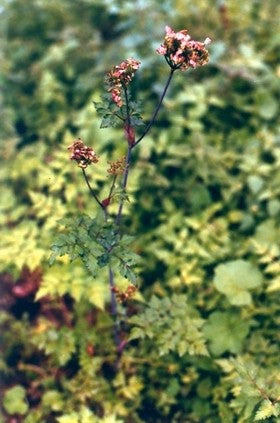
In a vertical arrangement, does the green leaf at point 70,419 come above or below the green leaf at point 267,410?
above

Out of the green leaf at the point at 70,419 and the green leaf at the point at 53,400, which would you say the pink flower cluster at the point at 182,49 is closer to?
the green leaf at the point at 70,419

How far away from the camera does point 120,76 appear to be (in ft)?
6.94

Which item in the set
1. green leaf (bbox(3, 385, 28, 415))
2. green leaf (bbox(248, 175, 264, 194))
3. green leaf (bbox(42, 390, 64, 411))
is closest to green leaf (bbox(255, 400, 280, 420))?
green leaf (bbox(42, 390, 64, 411))

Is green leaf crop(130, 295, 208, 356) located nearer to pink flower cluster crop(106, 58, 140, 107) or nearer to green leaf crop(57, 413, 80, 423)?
green leaf crop(57, 413, 80, 423)

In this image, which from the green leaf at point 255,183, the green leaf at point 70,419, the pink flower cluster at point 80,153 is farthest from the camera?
the green leaf at point 255,183

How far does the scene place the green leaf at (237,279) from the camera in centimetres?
309

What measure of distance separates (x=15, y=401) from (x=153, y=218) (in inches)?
60.7

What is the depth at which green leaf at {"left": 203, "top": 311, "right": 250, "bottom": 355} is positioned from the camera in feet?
9.77

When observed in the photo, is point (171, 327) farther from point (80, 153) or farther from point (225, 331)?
point (80, 153)

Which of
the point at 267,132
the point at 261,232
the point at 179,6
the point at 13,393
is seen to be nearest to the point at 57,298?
the point at 13,393

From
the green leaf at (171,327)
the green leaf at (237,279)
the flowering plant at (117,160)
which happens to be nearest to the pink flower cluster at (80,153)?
the flowering plant at (117,160)

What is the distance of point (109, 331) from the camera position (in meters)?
3.29

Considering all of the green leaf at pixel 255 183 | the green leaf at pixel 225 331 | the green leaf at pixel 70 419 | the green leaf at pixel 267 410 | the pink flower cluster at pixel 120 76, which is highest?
the green leaf at pixel 255 183

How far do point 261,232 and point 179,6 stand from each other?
96.9 inches
